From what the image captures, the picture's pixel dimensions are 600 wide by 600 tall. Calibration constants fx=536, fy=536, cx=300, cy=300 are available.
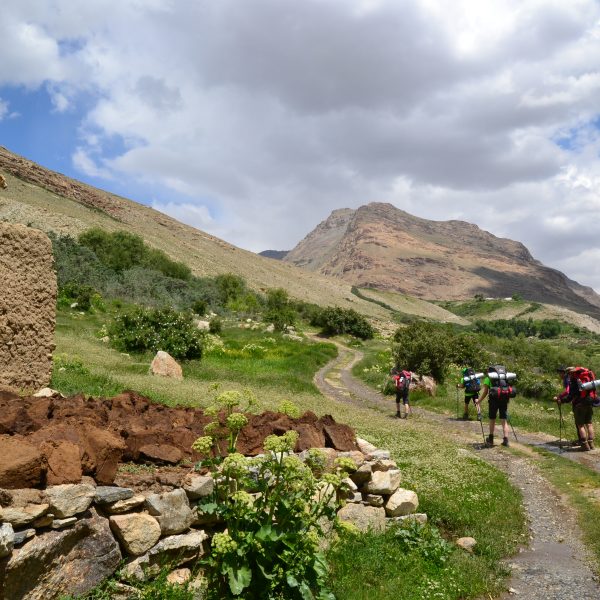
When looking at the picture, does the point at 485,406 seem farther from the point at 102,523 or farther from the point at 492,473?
the point at 102,523

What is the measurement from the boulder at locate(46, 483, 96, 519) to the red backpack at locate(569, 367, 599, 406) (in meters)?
13.1

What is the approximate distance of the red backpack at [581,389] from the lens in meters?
13.9

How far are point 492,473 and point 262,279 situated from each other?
342ft

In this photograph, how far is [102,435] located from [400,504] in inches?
166

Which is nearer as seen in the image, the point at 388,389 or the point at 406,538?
the point at 406,538

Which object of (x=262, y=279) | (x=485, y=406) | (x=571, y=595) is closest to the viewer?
(x=571, y=595)

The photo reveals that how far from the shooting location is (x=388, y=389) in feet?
79.9

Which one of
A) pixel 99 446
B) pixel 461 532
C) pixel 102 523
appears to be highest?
pixel 99 446

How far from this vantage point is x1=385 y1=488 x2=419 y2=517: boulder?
748 centimetres

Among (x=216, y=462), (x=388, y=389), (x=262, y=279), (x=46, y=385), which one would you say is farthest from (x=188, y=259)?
(x=216, y=462)

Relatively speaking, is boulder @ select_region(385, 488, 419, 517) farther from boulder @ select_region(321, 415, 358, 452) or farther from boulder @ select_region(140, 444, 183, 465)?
boulder @ select_region(140, 444, 183, 465)

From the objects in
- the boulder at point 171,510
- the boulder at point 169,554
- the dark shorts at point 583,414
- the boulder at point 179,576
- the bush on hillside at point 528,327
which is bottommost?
the boulder at point 179,576

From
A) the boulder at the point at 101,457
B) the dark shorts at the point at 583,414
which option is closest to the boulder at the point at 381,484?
the boulder at the point at 101,457

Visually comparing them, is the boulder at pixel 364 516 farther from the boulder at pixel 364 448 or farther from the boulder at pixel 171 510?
the boulder at pixel 171 510
